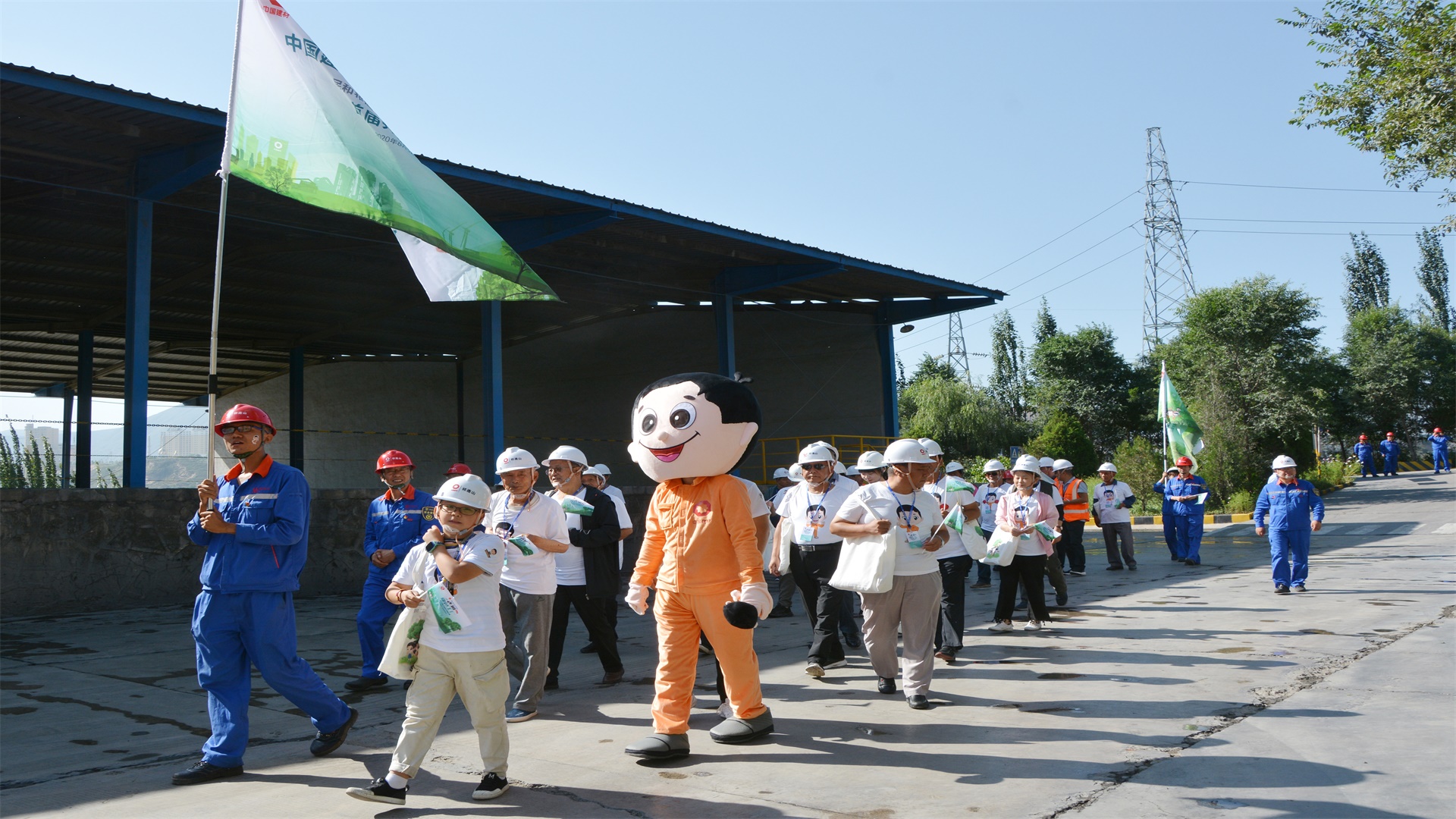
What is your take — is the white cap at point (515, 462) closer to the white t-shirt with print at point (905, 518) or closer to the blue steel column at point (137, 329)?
the white t-shirt with print at point (905, 518)

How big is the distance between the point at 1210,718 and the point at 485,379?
1521cm

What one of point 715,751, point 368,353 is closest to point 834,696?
point 715,751

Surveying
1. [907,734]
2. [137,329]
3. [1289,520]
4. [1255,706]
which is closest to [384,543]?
[907,734]

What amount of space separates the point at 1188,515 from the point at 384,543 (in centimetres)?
1285

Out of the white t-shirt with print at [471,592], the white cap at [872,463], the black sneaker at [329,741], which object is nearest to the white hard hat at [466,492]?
the white t-shirt with print at [471,592]

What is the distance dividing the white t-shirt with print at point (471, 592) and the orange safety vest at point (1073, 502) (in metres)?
11.1

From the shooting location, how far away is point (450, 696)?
16.0ft

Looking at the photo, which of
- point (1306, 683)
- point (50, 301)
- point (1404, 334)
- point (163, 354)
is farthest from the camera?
point (1404, 334)

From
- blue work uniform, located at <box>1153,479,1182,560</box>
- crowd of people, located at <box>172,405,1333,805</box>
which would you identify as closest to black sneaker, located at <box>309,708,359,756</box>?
crowd of people, located at <box>172,405,1333,805</box>

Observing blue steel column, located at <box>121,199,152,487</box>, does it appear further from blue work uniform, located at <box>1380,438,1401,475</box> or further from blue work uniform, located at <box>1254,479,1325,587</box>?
blue work uniform, located at <box>1380,438,1401,475</box>

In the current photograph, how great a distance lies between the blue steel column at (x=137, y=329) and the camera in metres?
14.0

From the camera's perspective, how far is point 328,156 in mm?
5855

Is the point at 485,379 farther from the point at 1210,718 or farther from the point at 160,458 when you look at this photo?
the point at 1210,718

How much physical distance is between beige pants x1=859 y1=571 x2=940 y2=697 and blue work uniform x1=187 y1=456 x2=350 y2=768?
352 centimetres
